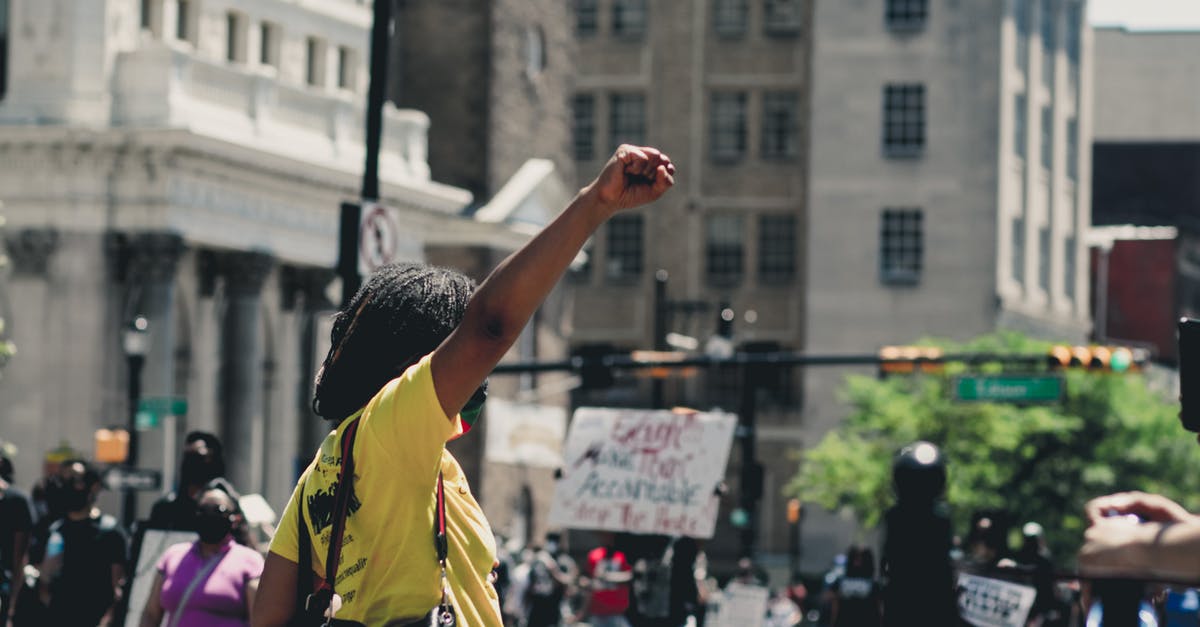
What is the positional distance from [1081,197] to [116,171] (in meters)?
40.5

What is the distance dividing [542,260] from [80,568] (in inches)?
358

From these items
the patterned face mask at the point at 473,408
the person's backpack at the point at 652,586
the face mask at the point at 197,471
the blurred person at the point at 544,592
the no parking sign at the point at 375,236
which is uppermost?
the no parking sign at the point at 375,236

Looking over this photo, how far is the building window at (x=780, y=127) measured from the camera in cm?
7700

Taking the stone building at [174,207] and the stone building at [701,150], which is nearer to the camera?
the stone building at [174,207]

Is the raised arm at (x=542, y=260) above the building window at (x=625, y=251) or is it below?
below

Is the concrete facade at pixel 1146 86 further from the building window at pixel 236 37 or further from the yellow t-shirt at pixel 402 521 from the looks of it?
the yellow t-shirt at pixel 402 521

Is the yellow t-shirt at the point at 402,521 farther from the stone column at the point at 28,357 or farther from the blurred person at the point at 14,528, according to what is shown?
the stone column at the point at 28,357

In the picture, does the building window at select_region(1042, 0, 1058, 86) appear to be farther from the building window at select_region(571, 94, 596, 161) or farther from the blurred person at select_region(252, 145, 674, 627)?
the blurred person at select_region(252, 145, 674, 627)

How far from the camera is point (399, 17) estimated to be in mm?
62656

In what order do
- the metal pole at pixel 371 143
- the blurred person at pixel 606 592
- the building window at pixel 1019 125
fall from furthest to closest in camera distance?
the building window at pixel 1019 125 < the blurred person at pixel 606 592 < the metal pole at pixel 371 143

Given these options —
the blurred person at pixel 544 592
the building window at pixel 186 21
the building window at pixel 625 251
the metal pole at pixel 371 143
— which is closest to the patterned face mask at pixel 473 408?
the metal pole at pixel 371 143

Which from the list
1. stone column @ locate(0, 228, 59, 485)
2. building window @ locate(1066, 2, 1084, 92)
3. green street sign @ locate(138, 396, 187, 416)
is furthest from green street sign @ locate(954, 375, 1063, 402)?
building window @ locate(1066, 2, 1084, 92)

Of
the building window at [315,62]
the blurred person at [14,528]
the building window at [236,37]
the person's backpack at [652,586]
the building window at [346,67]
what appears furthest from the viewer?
the building window at [346,67]

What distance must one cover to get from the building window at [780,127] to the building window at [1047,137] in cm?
775
